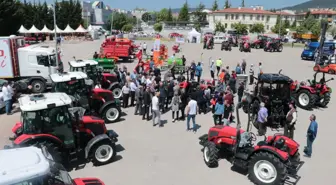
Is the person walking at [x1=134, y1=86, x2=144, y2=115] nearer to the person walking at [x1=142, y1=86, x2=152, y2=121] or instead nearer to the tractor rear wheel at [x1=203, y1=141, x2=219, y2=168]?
the person walking at [x1=142, y1=86, x2=152, y2=121]

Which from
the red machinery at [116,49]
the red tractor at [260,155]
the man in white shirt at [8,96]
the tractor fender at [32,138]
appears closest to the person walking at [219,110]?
the red tractor at [260,155]

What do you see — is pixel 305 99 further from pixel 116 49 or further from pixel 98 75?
pixel 116 49

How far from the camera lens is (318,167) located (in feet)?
26.6

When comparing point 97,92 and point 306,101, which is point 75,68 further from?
point 306,101

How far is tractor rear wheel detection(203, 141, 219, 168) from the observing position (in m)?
7.73

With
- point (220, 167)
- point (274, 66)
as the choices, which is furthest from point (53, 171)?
point (274, 66)

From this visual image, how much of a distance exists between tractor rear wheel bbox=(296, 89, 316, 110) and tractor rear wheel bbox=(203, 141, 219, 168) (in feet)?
24.7

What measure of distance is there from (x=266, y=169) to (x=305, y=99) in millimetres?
7902

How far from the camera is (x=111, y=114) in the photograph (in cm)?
1137

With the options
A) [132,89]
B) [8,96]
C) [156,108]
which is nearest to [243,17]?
[132,89]

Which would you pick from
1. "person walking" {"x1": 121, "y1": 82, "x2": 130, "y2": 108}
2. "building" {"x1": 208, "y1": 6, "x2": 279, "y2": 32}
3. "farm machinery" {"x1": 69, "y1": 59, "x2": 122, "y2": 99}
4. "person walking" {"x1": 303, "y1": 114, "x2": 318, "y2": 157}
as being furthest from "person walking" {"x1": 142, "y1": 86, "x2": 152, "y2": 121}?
"building" {"x1": 208, "y1": 6, "x2": 279, "y2": 32}

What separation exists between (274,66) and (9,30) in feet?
122

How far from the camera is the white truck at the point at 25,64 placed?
1515cm

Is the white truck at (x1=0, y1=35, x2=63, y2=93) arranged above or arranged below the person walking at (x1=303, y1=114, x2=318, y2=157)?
above
